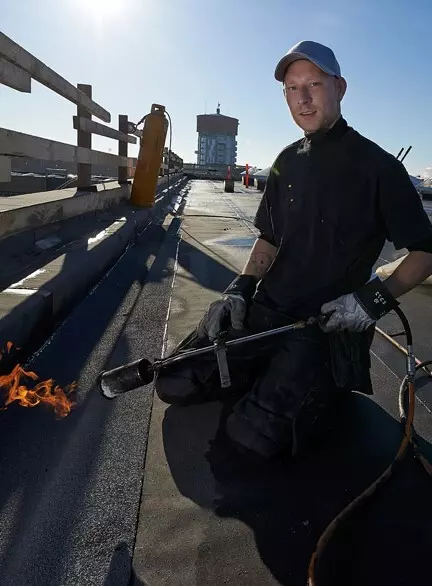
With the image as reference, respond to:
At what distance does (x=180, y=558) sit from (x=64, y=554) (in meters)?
0.34

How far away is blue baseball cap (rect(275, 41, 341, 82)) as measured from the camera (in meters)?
2.04

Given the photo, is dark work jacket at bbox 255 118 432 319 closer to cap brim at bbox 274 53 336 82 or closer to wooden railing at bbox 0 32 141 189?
cap brim at bbox 274 53 336 82

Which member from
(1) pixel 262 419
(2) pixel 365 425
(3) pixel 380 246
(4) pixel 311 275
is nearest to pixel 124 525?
(1) pixel 262 419

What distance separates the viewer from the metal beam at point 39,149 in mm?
3399

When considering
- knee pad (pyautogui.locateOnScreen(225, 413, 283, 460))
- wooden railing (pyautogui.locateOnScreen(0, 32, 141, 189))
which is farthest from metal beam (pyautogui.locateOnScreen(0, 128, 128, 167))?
knee pad (pyautogui.locateOnScreen(225, 413, 283, 460))

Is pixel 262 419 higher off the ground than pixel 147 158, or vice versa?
pixel 147 158

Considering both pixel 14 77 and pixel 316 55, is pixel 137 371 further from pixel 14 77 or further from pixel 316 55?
pixel 14 77

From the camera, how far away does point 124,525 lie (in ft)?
4.82

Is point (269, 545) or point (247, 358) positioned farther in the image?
point (247, 358)

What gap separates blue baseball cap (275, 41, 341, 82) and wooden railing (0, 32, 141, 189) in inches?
81.1

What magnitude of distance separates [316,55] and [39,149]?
9.27 feet

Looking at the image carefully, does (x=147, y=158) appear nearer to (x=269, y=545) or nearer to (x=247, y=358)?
(x=247, y=358)

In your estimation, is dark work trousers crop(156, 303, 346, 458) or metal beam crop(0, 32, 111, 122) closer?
dark work trousers crop(156, 303, 346, 458)

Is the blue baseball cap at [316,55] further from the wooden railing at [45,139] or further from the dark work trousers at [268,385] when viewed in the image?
the wooden railing at [45,139]
